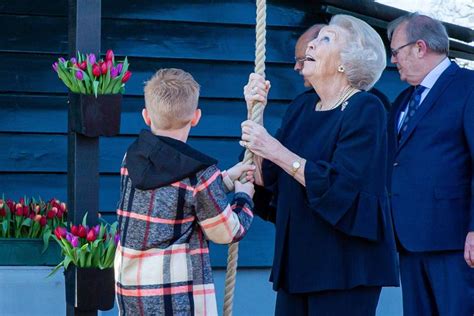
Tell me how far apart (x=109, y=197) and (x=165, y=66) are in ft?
2.21

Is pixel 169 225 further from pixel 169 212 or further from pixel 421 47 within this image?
pixel 421 47

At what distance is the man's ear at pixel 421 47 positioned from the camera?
4.48m

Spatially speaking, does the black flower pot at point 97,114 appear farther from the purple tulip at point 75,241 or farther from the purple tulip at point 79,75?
the purple tulip at point 75,241

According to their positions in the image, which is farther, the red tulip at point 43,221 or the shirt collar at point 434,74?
the red tulip at point 43,221

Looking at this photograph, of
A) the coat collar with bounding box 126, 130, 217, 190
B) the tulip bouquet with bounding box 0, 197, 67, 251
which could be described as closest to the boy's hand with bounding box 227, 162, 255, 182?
the coat collar with bounding box 126, 130, 217, 190

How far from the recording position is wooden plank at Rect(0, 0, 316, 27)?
523 cm

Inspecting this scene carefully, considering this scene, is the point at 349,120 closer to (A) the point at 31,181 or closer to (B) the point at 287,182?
(B) the point at 287,182

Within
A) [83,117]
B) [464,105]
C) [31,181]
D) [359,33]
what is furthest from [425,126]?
[31,181]

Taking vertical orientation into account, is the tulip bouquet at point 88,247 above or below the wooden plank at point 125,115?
below

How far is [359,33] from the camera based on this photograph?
3564 millimetres

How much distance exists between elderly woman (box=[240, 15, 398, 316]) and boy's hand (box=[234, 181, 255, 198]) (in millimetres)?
120

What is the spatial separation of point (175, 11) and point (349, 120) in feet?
6.84

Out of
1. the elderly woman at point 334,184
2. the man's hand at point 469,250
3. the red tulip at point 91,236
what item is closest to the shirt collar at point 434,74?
the man's hand at point 469,250

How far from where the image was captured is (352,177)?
341 centimetres
